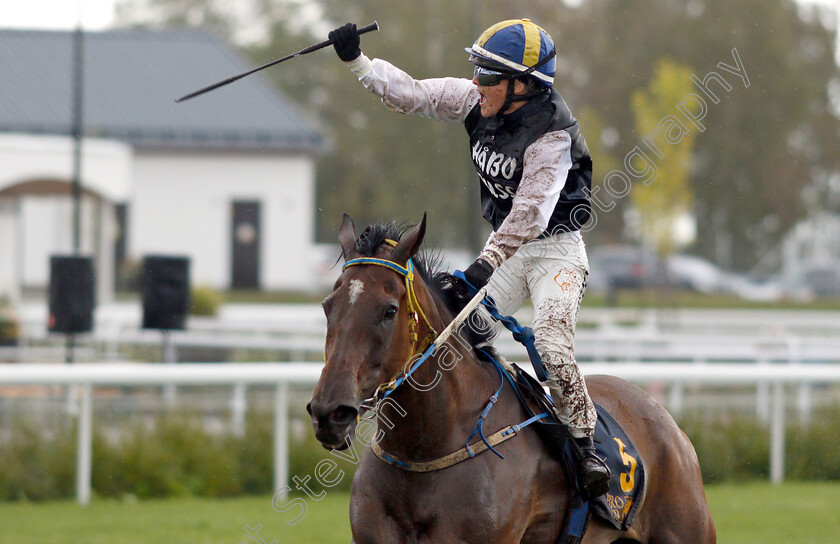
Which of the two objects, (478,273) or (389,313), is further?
(478,273)

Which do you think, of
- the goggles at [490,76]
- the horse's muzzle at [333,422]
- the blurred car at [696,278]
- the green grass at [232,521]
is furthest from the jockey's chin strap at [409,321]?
the blurred car at [696,278]

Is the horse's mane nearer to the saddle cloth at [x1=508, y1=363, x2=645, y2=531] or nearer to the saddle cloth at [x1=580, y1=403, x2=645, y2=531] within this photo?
the saddle cloth at [x1=508, y1=363, x2=645, y2=531]

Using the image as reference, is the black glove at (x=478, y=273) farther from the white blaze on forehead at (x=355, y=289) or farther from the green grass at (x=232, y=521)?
the green grass at (x=232, y=521)

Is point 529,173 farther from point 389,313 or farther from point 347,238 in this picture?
point 389,313

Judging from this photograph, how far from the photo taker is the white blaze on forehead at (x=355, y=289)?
2990 mm

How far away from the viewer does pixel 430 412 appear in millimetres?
3291

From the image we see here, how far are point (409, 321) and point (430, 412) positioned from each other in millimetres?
322

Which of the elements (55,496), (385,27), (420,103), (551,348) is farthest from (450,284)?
(385,27)

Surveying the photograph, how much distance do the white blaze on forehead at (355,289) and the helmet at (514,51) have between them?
951mm

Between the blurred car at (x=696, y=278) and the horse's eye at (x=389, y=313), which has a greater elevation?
the horse's eye at (x=389, y=313)

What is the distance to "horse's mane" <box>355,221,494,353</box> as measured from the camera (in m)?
3.20

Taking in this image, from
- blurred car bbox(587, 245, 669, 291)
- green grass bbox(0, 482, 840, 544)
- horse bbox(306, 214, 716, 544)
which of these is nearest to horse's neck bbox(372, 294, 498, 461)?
horse bbox(306, 214, 716, 544)

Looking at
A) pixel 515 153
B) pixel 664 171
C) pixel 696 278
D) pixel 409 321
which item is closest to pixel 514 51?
pixel 515 153

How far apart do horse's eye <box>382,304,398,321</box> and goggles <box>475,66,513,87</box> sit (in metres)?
0.97
